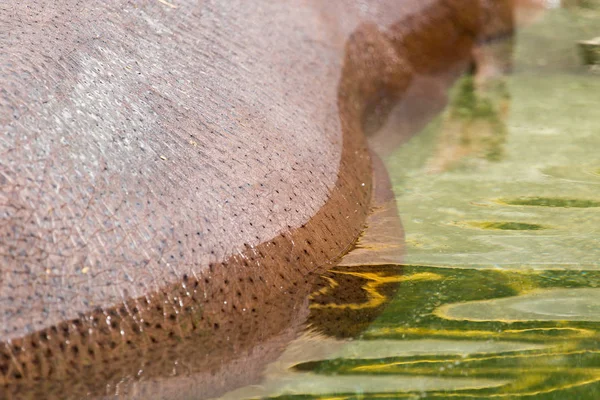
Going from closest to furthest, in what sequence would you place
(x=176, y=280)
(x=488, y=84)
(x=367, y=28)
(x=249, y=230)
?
1. (x=176, y=280)
2. (x=249, y=230)
3. (x=367, y=28)
4. (x=488, y=84)

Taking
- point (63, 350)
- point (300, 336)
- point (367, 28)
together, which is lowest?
point (300, 336)

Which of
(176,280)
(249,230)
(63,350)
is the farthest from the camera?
(249,230)

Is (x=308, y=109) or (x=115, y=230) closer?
(x=115, y=230)

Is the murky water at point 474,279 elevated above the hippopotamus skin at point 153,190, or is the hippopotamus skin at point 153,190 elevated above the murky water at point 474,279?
the hippopotamus skin at point 153,190

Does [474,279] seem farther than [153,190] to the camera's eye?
Yes

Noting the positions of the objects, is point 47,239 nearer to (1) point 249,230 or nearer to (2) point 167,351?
(2) point 167,351

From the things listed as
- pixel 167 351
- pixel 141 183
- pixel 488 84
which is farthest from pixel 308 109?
pixel 488 84
